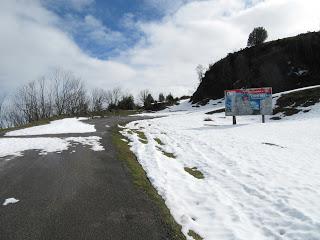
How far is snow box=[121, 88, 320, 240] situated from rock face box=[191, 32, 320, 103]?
4868cm

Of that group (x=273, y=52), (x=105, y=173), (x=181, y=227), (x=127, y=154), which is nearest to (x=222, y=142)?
(x=127, y=154)

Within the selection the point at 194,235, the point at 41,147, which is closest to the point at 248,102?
the point at 41,147

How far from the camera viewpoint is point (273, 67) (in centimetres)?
6431

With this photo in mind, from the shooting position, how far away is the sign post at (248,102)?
2644cm

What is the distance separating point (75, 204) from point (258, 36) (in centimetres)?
7863

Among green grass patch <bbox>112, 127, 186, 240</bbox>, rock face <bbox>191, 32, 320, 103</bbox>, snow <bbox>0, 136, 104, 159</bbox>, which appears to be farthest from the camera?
rock face <bbox>191, 32, 320, 103</bbox>

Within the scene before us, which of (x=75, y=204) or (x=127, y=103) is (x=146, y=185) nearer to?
(x=75, y=204)

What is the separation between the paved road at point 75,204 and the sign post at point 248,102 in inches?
703

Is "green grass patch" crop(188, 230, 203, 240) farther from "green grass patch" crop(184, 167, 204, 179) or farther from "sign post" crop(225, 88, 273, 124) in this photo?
"sign post" crop(225, 88, 273, 124)

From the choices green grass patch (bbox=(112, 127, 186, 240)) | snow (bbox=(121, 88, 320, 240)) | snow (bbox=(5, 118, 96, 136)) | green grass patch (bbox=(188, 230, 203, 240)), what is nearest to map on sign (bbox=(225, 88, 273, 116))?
snow (bbox=(121, 88, 320, 240))

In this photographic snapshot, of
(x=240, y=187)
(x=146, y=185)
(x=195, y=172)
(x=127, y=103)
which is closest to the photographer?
(x=146, y=185)

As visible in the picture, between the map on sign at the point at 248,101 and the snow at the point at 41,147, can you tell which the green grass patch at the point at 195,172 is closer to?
the snow at the point at 41,147

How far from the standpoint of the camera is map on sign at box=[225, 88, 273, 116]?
26438 millimetres

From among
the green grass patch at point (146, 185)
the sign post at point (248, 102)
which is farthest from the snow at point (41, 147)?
the sign post at point (248, 102)
